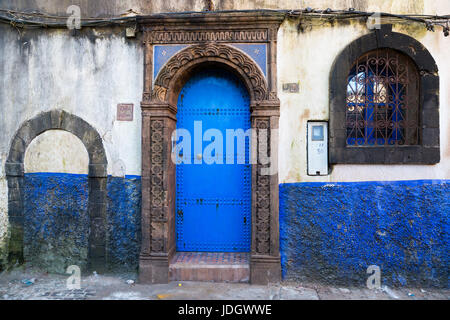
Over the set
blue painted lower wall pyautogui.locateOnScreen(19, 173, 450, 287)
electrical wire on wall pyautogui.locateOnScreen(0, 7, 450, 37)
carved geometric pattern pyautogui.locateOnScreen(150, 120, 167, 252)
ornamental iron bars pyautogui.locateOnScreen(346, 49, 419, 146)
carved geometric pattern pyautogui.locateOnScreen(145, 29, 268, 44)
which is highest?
electrical wire on wall pyautogui.locateOnScreen(0, 7, 450, 37)

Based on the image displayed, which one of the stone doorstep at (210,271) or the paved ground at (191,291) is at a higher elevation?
the stone doorstep at (210,271)

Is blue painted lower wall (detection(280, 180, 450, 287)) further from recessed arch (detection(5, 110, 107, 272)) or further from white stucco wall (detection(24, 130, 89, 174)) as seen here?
white stucco wall (detection(24, 130, 89, 174))

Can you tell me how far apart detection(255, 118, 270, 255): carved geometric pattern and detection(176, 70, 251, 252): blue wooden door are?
344mm

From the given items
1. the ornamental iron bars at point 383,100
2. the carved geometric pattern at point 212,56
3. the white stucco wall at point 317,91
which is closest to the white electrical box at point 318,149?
the white stucco wall at point 317,91

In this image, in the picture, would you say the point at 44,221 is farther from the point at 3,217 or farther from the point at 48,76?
the point at 48,76

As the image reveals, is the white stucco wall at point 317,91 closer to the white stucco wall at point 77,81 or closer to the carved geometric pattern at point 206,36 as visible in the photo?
the carved geometric pattern at point 206,36

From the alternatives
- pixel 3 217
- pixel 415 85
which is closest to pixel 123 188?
pixel 3 217

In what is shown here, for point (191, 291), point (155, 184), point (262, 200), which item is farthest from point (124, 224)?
point (262, 200)

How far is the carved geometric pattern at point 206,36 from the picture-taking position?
439cm

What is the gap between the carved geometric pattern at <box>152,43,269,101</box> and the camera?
14.3 ft

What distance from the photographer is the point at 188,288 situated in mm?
4191

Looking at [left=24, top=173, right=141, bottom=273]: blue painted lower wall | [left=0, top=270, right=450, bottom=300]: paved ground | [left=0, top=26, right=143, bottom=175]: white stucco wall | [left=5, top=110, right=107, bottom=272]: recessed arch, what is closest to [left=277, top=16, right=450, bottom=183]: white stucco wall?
[left=0, top=270, right=450, bottom=300]: paved ground

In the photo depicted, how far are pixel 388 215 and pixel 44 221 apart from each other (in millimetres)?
5094

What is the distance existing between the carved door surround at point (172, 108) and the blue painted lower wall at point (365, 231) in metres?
0.30
